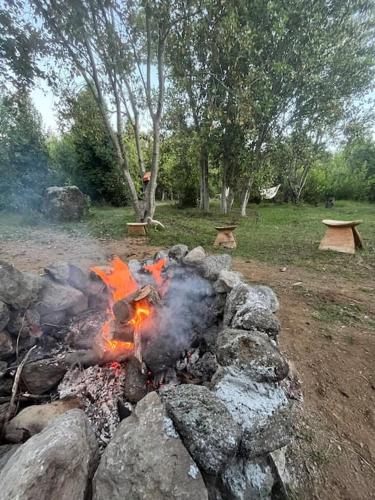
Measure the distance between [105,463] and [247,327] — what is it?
95 centimetres

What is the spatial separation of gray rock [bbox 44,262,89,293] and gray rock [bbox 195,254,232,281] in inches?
42.4

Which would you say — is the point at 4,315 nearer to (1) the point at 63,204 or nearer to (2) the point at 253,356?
(2) the point at 253,356

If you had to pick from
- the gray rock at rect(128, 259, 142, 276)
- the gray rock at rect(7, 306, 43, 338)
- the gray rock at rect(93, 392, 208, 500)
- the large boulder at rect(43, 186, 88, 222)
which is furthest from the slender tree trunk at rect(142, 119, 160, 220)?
the gray rock at rect(93, 392, 208, 500)

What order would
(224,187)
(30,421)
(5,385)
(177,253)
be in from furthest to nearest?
(224,187) → (177,253) → (5,385) → (30,421)

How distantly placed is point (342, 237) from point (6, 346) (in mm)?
5737

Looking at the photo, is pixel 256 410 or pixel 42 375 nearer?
pixel 256 410

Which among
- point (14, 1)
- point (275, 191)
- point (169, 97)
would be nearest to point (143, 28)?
point (14, 1)

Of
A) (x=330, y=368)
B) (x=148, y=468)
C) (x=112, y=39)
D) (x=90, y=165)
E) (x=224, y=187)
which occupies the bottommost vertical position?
(x=330, y=368)

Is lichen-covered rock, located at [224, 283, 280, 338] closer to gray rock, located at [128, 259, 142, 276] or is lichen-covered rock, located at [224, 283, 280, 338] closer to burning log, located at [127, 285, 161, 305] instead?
burning log, located at [127, 285, 161, 305]

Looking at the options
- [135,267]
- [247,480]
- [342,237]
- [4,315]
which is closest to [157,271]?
[135,267]

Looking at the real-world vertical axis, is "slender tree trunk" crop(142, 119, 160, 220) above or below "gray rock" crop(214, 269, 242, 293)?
above

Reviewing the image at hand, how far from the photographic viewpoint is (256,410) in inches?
42.4

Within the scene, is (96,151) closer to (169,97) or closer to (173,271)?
(169,97)

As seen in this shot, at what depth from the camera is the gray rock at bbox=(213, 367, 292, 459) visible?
1.01 m
